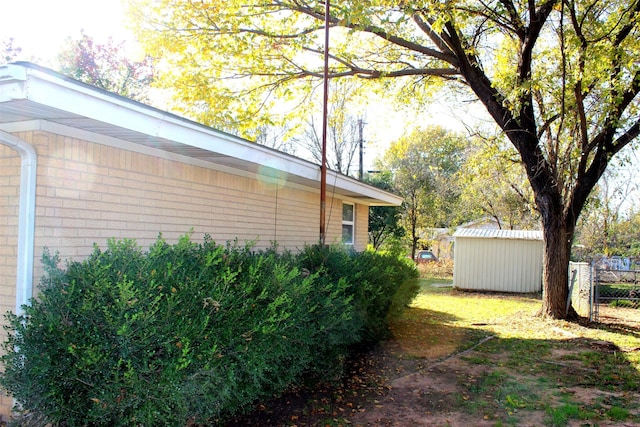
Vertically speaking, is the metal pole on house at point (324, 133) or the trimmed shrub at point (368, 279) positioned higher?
the metal pole on house at point (324, 133)

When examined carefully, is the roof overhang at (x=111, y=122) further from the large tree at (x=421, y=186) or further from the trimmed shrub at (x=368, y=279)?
the large tree at (x=421, y=186)

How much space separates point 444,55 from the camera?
10.6 metres

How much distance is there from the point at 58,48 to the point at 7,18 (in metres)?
2.78

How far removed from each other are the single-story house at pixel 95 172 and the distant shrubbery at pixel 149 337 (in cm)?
49

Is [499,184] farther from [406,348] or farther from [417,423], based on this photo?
[417,423]

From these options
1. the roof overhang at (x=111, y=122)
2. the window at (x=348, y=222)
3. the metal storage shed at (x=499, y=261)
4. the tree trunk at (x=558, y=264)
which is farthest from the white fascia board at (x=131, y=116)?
the metal storage shed at (x=499, y=261)

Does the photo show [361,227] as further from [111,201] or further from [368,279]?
[111,201]

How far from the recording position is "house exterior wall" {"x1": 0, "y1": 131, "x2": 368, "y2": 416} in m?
4.27

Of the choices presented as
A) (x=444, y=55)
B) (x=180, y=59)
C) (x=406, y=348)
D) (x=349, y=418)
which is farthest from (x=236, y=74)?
(x=349, y=418)

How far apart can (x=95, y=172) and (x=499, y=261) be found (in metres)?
15.4

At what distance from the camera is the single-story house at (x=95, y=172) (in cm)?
394

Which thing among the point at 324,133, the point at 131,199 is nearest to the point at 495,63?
the point at 324,133

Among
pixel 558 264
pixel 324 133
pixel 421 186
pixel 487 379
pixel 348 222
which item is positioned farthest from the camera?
pixel 421 186

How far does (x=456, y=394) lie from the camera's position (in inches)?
230
